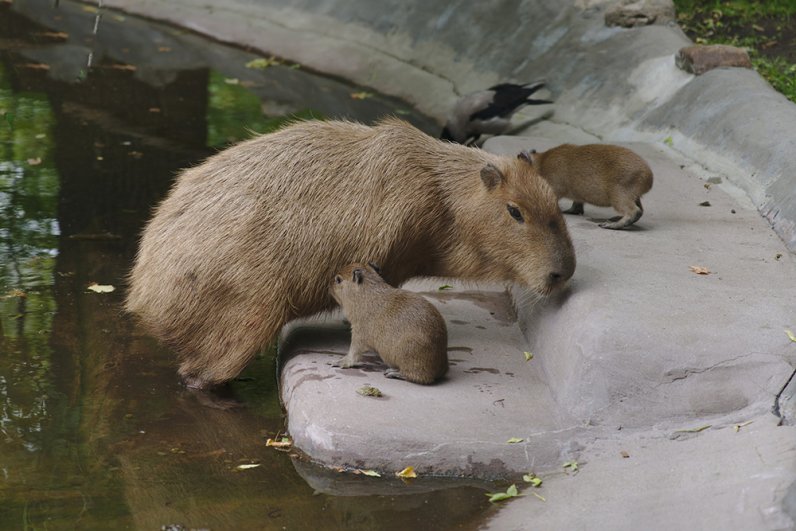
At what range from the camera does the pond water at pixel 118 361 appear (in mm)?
4391

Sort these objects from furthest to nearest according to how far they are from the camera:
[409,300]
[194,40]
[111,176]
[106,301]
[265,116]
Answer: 1. [194,40]
2. [265,116]
3. [111,176]
4. [106,301]
5. [409,300]

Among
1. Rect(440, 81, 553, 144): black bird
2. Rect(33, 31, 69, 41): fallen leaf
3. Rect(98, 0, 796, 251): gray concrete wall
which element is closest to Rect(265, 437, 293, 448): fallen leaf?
Rect(98, 0, 796, 251): gray concrete wall

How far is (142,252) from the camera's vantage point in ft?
18.4

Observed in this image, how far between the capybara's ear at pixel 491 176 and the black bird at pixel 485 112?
4.58 meters

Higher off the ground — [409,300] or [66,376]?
[409,300]

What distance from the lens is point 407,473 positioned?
4.53m

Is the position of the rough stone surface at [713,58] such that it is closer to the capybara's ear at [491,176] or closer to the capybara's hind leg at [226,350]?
the capybara's ear at [491,176]

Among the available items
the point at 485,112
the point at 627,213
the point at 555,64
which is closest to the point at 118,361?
the point at 627,213

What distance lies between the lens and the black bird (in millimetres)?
9969

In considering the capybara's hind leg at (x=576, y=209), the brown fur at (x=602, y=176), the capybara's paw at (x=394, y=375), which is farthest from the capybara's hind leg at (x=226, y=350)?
the capybara's hind leg at (x=576, y=209)

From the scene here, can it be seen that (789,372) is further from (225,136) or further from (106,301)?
(225,136)

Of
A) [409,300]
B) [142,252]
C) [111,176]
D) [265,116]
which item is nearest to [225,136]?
[265,116]

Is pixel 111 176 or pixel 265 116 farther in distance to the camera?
pixel 265 116

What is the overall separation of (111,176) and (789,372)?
5.75 m
